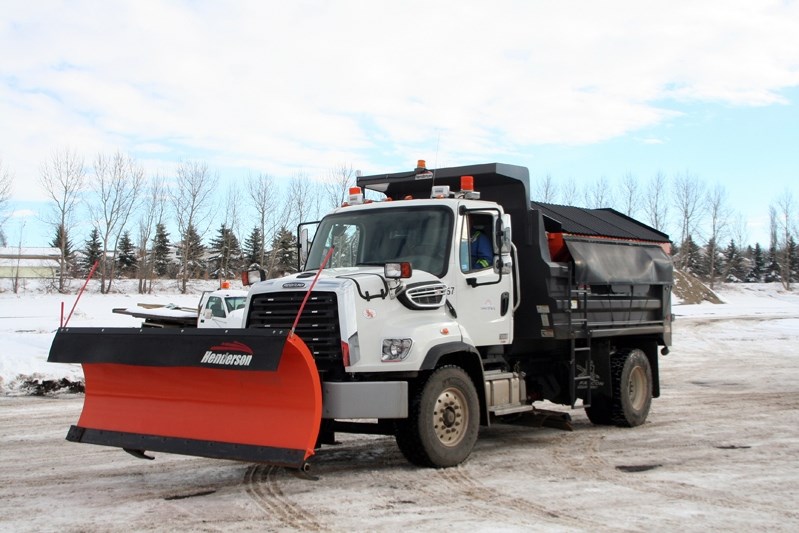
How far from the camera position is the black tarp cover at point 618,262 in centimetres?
983

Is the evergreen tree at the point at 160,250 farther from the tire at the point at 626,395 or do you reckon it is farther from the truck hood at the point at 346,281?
the truck hood at the point at 346,281

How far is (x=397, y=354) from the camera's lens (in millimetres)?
7301

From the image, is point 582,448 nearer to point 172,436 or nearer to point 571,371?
point 571,371

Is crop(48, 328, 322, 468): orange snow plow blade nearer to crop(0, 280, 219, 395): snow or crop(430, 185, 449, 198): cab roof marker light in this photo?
crop(0, 280, 219, 395): snow

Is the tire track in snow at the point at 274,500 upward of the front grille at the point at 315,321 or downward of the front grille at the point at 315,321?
downward

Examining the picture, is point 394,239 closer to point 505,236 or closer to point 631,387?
point 505,236

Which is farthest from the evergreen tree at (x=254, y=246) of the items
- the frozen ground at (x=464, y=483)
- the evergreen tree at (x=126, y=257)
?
the frozen ground at (x=464, y=483)

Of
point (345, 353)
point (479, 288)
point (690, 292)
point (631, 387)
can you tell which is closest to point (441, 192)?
point (479, 288)

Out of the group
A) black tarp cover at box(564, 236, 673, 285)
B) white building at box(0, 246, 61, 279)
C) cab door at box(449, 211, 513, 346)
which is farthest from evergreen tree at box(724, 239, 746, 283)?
cab door at box(449, 211, 513, 346)

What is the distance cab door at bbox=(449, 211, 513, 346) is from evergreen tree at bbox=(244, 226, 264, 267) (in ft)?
170

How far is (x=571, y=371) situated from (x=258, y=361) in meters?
4.80

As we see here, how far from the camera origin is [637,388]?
11.3m

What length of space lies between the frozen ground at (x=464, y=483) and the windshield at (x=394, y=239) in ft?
6.89

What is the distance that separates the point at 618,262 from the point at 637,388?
6.39ft
